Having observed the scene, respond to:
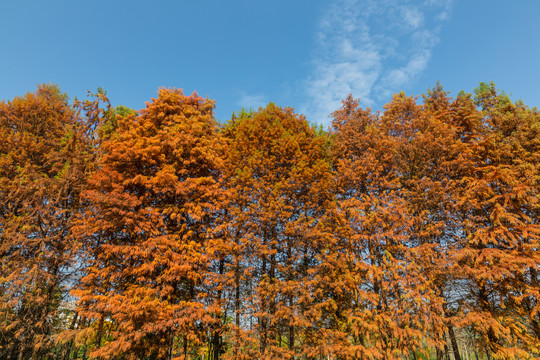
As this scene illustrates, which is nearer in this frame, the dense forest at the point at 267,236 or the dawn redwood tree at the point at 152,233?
the dawn redwood tree at the point at 152,233

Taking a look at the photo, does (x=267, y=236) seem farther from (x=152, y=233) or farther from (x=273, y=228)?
(x=152, y=233)

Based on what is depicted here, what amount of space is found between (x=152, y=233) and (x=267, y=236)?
4671 mm

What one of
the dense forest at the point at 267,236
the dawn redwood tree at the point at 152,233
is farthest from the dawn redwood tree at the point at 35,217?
the dawn redwood tree at the point at 152,233

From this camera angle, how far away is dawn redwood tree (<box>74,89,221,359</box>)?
881 centimetres

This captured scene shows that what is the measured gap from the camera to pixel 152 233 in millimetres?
10062

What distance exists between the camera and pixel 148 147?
10586 mm

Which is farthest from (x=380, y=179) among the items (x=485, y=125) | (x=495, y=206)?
(x=485, y=125)

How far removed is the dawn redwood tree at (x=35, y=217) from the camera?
998 centimetres

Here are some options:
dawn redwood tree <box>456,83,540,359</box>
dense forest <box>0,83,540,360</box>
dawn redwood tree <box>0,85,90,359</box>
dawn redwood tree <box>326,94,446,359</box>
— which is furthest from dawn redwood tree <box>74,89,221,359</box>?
dawn redwood tree <box>456,83,540,359</box>

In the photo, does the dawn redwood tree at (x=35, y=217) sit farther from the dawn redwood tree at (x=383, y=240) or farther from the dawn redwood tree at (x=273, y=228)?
the dawn redwood tree at (x=383, y=240)

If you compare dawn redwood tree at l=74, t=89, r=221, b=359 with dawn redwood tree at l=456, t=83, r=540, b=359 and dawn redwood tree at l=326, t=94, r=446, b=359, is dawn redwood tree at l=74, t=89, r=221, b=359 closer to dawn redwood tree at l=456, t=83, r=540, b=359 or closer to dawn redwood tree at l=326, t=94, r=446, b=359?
dawn redwood tree at l=326, t=94, r=446, b=359

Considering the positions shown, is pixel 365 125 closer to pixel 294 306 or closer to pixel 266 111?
pixel 266 111

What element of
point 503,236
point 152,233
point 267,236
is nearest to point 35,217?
point 152,233

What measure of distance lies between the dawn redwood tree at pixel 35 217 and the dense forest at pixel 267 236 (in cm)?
8
